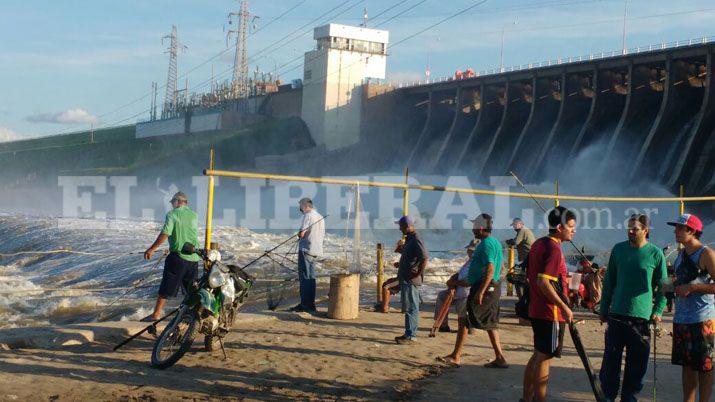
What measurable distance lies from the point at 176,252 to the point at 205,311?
5.41 ft

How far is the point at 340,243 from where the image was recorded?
103 ft

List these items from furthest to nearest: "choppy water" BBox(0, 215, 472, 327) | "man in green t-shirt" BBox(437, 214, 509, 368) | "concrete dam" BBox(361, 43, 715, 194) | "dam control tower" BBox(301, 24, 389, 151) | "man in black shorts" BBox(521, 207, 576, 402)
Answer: "dam control tower" BBox(301, 24, 389, 151)
"concrete dam" BBox(361, 43, 715, 194)
"choppy water" BBox(0, 215, 472, 327)
"man in green t-shirt" BBox(437, 214, 509, 368)
"man in black shorts" BBox(521, 207, 576, 402)

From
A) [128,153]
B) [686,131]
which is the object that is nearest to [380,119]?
[686,131]

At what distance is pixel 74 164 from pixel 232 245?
7822 cm

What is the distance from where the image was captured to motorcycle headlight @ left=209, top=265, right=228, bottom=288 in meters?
7.68

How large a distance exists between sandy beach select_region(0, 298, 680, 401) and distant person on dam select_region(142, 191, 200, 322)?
0.50 meters

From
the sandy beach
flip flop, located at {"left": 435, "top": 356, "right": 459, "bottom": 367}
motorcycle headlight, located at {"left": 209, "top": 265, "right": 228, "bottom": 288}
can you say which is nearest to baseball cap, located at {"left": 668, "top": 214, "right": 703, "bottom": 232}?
the sandy beach

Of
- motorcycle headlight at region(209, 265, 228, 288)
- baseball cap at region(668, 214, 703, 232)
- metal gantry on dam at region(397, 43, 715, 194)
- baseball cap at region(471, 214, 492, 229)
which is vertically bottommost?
motorcycle headlight at region(209, 265, 228, 288)

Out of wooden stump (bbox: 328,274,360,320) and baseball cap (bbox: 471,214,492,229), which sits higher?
baseball cap (bbox: 471,214,492,229)

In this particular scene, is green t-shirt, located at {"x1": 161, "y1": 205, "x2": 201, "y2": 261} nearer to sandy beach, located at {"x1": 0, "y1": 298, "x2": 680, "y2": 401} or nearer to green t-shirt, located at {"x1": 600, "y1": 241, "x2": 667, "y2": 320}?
sandy beach, located at {"x1": 0, "y1": 298, "x2": 680, "y2": 401}

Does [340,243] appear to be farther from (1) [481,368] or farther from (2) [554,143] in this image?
(1) [481,368]

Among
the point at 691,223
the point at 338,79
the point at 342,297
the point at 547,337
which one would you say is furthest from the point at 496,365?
the point at 338,79

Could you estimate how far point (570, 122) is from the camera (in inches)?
1687

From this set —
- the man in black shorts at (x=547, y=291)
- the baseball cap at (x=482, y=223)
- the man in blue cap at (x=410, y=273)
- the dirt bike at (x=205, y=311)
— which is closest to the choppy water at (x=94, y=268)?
the dirt bike at (x=205, y=311)
